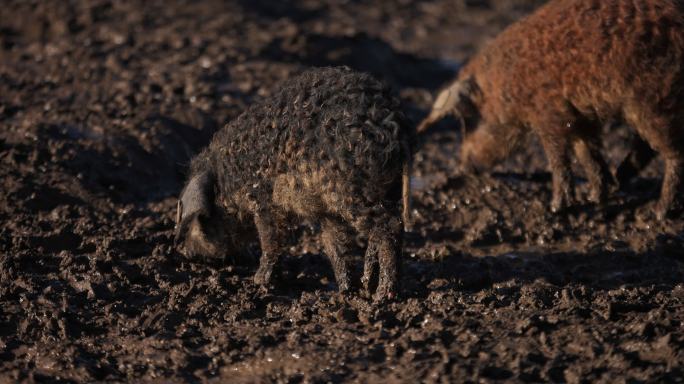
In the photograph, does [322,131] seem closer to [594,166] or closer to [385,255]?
[385,255]

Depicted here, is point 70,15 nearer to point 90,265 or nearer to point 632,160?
point 90,265

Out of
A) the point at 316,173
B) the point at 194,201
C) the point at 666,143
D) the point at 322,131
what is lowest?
the point at 194,201

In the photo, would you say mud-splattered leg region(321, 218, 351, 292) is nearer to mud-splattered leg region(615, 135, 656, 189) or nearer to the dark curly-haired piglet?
the dark curly-haired piglet

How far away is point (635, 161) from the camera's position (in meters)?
9.11

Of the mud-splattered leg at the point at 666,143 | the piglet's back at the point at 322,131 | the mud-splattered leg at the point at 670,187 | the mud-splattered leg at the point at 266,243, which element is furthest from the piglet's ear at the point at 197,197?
the mud-splattered leg at the point at 670,187

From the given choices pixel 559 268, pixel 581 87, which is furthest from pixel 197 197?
pixel 581 87

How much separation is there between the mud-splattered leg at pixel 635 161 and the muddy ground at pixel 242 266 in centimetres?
14

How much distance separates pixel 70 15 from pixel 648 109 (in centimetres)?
758

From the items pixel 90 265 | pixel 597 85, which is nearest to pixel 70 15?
pixel 90 265

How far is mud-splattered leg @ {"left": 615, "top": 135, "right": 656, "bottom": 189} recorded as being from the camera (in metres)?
9.05

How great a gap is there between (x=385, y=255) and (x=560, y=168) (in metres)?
2.88

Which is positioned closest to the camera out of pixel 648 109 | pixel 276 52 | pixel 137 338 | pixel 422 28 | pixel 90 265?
pixel 137 338

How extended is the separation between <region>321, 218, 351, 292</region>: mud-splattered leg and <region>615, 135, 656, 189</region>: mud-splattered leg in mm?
3425

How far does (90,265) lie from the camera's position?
7.22m
